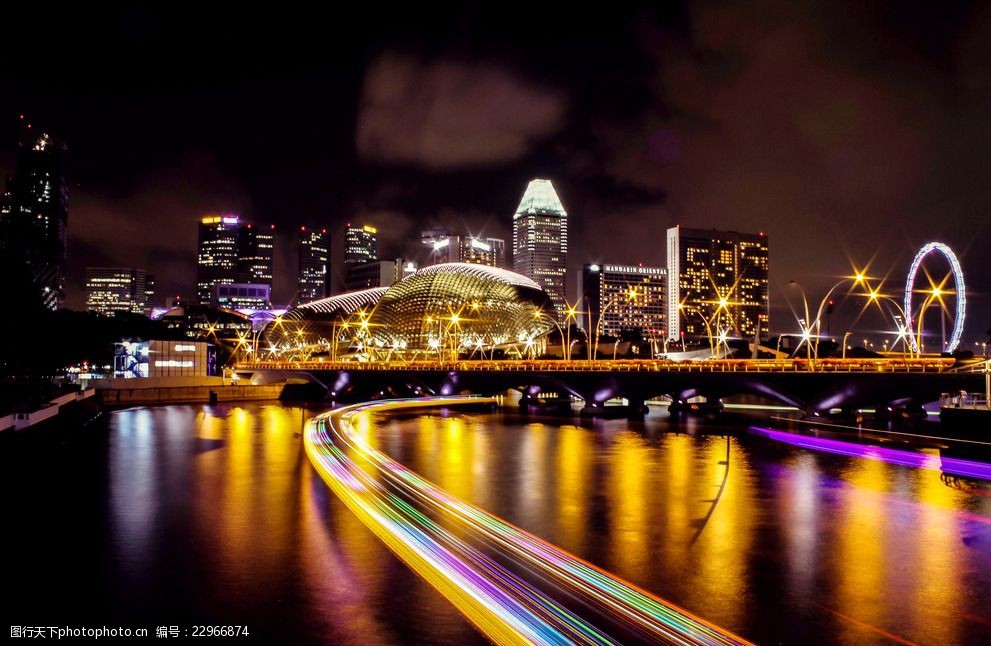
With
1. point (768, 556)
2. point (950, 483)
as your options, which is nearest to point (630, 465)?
point (950, 483)

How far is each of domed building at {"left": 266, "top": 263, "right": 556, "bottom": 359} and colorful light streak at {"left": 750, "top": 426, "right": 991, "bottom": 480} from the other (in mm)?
91242

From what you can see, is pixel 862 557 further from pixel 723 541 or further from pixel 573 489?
pixel 573 489

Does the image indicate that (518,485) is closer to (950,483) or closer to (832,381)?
(950,483)

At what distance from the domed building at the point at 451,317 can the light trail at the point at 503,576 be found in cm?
11040

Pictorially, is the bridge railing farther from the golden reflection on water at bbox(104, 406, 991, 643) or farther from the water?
the water

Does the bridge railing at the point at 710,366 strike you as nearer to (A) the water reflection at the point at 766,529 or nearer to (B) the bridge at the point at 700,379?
(B) the bridge at the point at 700,379

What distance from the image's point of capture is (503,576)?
15320 mm

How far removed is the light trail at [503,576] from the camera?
39.9 feet

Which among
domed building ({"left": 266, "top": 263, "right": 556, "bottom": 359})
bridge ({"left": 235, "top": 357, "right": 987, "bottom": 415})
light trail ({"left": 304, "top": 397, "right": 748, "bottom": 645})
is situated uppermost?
domed building ({"left": 266, "top": 263, "right": 556, "bottom": 359})

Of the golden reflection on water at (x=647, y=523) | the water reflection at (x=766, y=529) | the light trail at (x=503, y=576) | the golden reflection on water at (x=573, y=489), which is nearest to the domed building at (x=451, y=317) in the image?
the golden reflection on water at (x=573, y=489)

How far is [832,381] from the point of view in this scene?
2327 inches

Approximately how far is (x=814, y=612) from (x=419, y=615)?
23.1 ft

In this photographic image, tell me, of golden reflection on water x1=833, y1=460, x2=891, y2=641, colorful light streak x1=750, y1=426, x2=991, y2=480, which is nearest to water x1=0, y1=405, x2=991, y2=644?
golden reflection on water x1=833, y1=460, x2=891, y2=641

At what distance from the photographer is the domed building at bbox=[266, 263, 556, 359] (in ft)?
479
